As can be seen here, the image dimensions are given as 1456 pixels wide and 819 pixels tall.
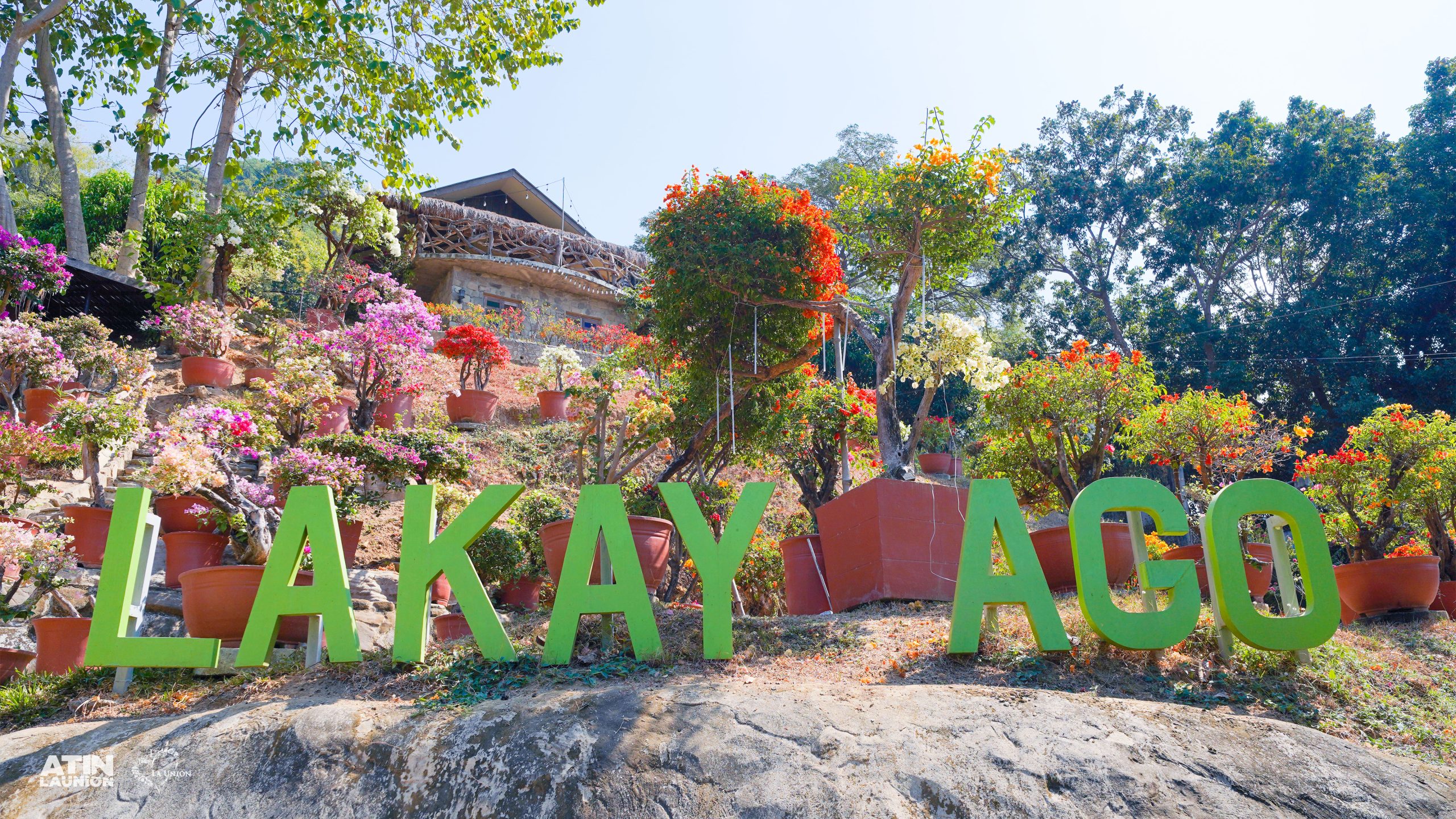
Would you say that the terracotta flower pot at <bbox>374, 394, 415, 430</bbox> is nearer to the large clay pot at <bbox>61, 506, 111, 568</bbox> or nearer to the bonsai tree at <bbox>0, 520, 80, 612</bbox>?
the large clay pot at <bbox>61, 506, 111, 568</bbox>

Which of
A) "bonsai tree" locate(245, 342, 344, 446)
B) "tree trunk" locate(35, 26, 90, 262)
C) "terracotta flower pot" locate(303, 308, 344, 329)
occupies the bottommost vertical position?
"bonsai tree" locate(245, 342, 344, 446)

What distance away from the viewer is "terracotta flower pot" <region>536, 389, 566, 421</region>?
15227 mm

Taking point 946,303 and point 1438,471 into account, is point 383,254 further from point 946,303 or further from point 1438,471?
point 1438,471

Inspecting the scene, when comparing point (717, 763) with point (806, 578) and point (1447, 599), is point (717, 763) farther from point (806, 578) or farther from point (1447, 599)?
point (1447, 599)

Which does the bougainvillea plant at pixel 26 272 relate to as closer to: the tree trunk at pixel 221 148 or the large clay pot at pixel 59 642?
the tree trunk at pixel 221 148

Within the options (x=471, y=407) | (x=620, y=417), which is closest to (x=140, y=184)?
(x=471, y=407)

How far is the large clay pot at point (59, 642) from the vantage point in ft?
20.6

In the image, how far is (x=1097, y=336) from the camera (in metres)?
25.2

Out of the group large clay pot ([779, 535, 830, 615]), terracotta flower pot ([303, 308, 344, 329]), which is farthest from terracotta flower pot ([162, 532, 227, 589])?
terracotta flower pot ([303, 308, 344, 329])

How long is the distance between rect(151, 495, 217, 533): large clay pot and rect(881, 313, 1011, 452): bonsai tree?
6.91 metres

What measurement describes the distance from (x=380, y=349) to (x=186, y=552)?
10.2 ft

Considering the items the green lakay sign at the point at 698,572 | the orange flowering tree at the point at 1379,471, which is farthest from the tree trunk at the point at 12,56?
the orange flowering tree at the point at 1379,471

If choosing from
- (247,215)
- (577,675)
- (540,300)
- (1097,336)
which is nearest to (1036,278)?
(1097,336)

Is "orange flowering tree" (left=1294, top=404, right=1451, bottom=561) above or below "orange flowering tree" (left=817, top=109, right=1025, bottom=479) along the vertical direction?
below
